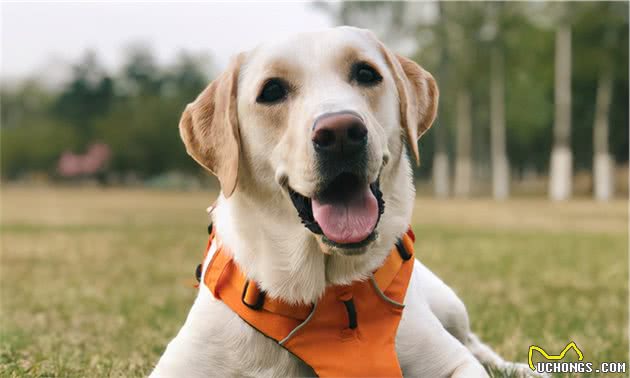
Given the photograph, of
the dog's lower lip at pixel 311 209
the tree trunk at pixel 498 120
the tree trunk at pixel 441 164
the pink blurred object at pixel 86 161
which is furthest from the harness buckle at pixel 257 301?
the pink blurred object at pixel 86 161

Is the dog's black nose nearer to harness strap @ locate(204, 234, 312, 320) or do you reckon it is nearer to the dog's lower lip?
the dog's lower lip

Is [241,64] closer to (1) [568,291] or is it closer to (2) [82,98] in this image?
(1) [568,291]

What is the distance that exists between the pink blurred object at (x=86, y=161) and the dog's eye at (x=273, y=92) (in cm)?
5938

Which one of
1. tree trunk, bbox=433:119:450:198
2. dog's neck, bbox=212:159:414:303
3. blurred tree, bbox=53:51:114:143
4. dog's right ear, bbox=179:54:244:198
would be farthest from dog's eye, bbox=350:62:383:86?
blurred tree, bbox=53:51:114:143

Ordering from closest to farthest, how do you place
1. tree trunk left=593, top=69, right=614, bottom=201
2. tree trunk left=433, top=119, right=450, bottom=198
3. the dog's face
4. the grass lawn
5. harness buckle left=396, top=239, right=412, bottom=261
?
the dog's face < harness buckle left=396, top=239, right=412, bottom=261 < the grass lawn < tree trunk left=593, top=69, right=614, bottom=201 < tree trunk left=433, top=119, right=450, bottom=198

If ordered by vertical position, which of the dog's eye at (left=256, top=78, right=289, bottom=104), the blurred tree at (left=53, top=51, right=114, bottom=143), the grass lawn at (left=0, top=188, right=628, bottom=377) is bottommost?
the blurred tree at (left=53, top=51, right=114, bottom=143)

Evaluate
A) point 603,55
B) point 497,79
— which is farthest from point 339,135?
point 497,79

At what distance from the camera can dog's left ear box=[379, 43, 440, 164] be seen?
11.0ft

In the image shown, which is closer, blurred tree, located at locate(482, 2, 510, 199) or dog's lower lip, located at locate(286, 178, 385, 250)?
dog's lower lip, located at locate(286, 178, 385, 250)

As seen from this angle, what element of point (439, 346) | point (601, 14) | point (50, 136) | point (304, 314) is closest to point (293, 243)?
point (304, 314)

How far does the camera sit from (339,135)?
269 cm

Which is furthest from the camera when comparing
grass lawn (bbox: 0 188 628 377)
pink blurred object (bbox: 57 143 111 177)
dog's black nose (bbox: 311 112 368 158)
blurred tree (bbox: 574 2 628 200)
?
pink blurred object (bbox: 57 143 111 177)

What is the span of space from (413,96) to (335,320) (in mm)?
1192

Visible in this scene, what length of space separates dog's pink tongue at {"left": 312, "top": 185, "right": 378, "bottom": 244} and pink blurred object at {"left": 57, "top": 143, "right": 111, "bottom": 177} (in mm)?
59760
